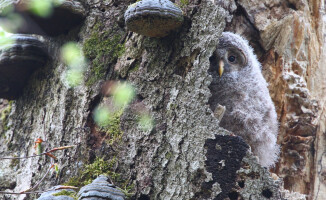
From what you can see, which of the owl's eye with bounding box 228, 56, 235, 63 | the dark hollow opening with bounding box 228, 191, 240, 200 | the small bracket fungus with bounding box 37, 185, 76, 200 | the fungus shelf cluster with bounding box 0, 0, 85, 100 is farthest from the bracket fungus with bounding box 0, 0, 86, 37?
the dark hollow opening with bounding box 228, 191, 240, 200

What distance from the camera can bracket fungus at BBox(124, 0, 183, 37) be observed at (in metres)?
2.33

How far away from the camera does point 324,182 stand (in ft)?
11.8

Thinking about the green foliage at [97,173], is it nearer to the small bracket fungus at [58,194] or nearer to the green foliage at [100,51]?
the small bracket fungus at [58,194]

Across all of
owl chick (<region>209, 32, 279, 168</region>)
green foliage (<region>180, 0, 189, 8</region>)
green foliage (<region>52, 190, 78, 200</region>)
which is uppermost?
green foliage (<region>180, 0, 189, 8</region>)

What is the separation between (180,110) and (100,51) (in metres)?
0.84

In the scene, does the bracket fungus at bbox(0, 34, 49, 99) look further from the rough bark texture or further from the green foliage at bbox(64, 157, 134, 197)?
the green foliage at bbox(64, 157, 134, 197)

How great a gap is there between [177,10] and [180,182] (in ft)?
3.46

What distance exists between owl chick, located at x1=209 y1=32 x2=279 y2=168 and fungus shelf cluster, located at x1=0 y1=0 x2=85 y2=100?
1186 mm

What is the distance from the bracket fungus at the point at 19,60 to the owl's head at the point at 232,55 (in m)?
1.43

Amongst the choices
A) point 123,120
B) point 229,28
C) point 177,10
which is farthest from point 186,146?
point 229,28

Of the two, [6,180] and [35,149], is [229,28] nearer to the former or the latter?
[35,149]

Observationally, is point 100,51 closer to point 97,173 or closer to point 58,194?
point 97,173

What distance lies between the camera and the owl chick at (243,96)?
10.4ft

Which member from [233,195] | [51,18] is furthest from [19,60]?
[233,195]
